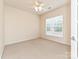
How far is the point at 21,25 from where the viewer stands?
7875mm

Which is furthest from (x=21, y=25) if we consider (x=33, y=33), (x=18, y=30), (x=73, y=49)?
(x=73, y=49)

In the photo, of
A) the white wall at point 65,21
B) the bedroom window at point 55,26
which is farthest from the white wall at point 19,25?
the white wall at point 65,21

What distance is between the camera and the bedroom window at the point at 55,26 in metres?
7.39

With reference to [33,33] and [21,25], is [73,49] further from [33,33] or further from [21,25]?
[33,33]

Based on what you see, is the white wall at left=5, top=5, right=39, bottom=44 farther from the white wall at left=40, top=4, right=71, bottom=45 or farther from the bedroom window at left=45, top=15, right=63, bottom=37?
the white wall at left=40, top=4, right=71, bottom=45

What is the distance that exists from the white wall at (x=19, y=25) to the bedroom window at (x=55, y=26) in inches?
45.0

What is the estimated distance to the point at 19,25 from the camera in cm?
763

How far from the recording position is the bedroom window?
7395 mm

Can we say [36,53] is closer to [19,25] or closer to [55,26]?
[19,25]

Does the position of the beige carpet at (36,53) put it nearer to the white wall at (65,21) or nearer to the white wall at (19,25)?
the white wall at (65,21)

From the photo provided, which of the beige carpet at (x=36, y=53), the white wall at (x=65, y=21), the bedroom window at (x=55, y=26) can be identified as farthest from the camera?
the bedroom window at (x=55, y=26)

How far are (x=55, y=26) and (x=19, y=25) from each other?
258 cm

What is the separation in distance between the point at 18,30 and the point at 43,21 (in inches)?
117

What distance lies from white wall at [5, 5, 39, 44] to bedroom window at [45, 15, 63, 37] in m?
1.14
